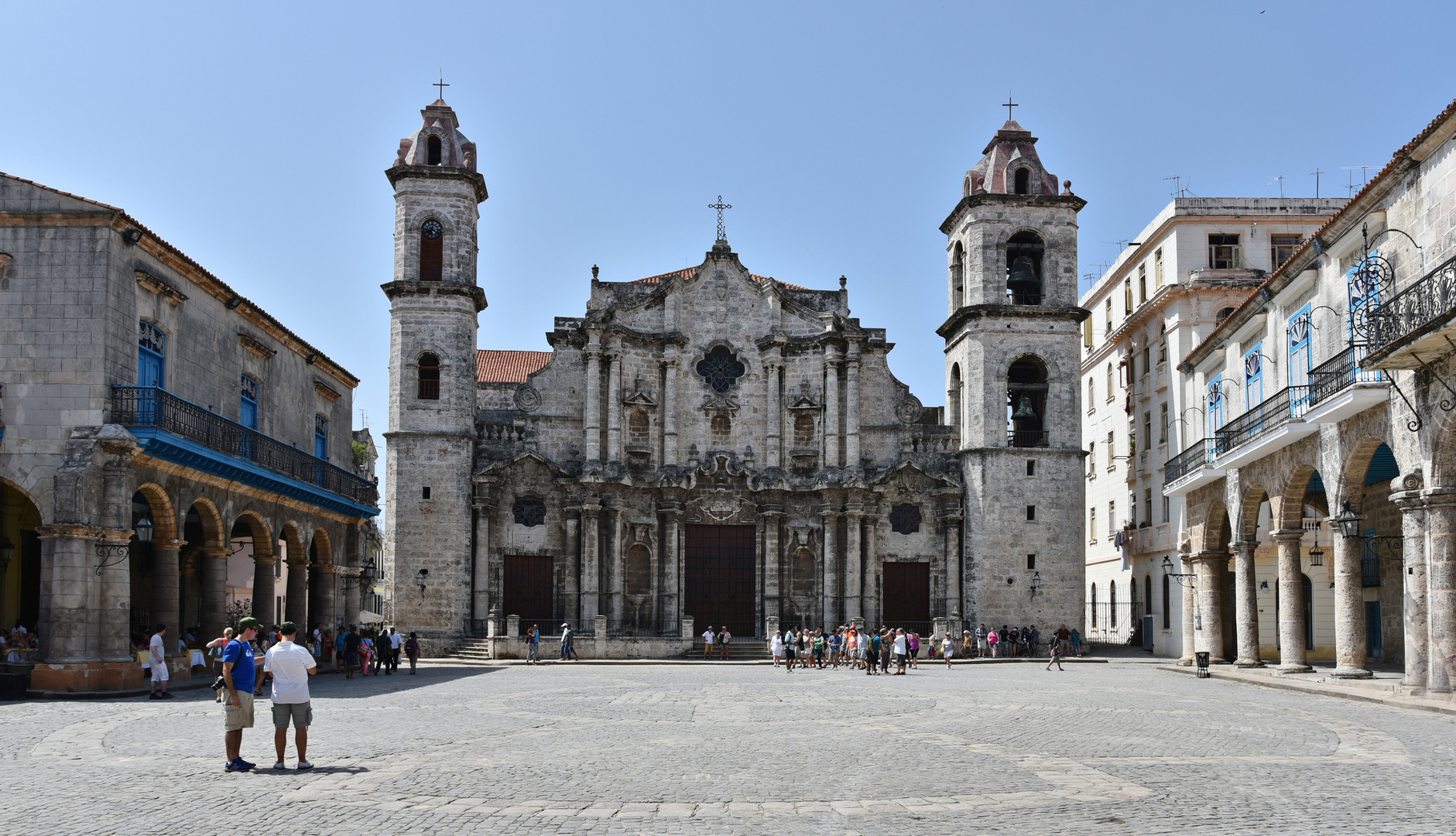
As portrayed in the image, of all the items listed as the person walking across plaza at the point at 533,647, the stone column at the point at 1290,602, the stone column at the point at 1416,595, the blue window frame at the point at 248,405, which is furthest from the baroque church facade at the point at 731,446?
the stone column at the point at 1416,595

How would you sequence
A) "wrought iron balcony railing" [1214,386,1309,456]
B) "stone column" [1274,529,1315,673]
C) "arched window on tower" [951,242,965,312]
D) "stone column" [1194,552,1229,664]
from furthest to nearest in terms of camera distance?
"arched window on tower" [951,242,965,312], "stone column" [1194,552,1229,664], "stone column" [1274,529,1315,673], "wrought iron balcony railing" [1214,386,1309,456]

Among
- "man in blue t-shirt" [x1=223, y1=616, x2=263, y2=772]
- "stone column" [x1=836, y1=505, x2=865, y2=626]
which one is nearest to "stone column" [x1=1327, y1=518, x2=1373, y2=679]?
"man in blue t-shirt" [x1=223, y1=616, x2=263, y2=772]

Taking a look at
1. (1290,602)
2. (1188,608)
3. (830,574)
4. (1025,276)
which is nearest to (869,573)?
(830,574)

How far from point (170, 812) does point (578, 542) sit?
32.5 meters

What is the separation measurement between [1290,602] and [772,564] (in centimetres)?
1940

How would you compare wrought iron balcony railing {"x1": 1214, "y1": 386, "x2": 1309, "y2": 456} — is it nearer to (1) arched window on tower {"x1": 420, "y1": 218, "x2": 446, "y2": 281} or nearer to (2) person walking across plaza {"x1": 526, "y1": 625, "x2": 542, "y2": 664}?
(2) person walking across plaza {"x1": 526, "y1": 625, "x2": 542, "y2": 664}

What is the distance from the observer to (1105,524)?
50.9 metres

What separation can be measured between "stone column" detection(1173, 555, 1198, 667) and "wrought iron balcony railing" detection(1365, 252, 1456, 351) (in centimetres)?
1377

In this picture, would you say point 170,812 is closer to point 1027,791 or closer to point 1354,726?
point 1027,791

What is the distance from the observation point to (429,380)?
4256 centimetres

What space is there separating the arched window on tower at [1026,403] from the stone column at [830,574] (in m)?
6.55

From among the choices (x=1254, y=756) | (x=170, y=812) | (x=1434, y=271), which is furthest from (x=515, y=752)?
(x=1434, y=271)

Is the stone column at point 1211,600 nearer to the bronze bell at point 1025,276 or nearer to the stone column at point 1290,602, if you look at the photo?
the stone column at point 1290,602

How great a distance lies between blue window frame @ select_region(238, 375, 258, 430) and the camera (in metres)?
30.2
